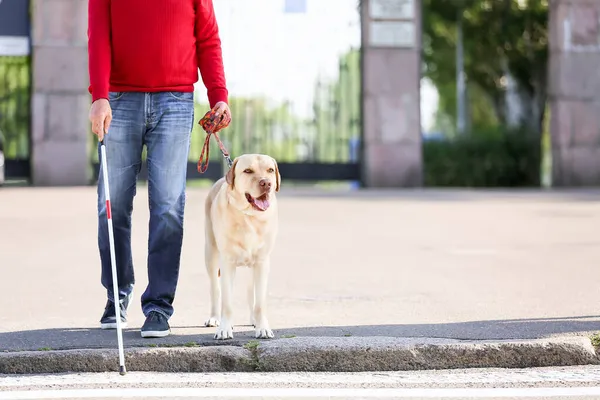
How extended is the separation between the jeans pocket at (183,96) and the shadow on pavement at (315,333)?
1250 millimetres

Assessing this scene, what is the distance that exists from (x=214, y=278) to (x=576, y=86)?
17.0m

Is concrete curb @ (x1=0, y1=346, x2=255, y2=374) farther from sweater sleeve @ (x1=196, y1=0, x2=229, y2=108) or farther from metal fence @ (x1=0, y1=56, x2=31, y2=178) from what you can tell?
metal fence @ (x1=0, y1=56, x2=31, y2=178)

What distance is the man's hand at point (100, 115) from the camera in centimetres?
589

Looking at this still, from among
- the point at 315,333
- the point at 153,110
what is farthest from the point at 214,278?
the point at 153,110

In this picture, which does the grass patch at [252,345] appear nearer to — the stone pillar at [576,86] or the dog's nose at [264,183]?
the dog's nose at [264,183]

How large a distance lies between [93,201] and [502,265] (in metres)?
8.68

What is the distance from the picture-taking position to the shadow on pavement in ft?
18.9

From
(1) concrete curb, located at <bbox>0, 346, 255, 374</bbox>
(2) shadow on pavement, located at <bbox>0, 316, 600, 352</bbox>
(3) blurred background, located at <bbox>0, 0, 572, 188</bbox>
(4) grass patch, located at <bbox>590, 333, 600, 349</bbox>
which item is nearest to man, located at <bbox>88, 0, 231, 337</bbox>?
(2) shadow on pavement, located at <bbox>0, 316, 600, 352</bbox>

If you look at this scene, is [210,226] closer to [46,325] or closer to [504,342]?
[46,325]

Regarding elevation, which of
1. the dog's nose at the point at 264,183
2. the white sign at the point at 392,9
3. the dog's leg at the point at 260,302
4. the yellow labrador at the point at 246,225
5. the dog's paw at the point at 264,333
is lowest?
the dog's paw at the point at 264,333

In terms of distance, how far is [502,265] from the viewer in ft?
32.4

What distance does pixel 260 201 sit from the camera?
577 centimetres

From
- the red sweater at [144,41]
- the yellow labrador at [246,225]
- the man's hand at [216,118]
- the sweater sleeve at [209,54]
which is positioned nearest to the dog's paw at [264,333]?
the yellow labrador at [246,225]

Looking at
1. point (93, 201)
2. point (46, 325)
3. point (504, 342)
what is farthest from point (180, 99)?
point (93, 201)
